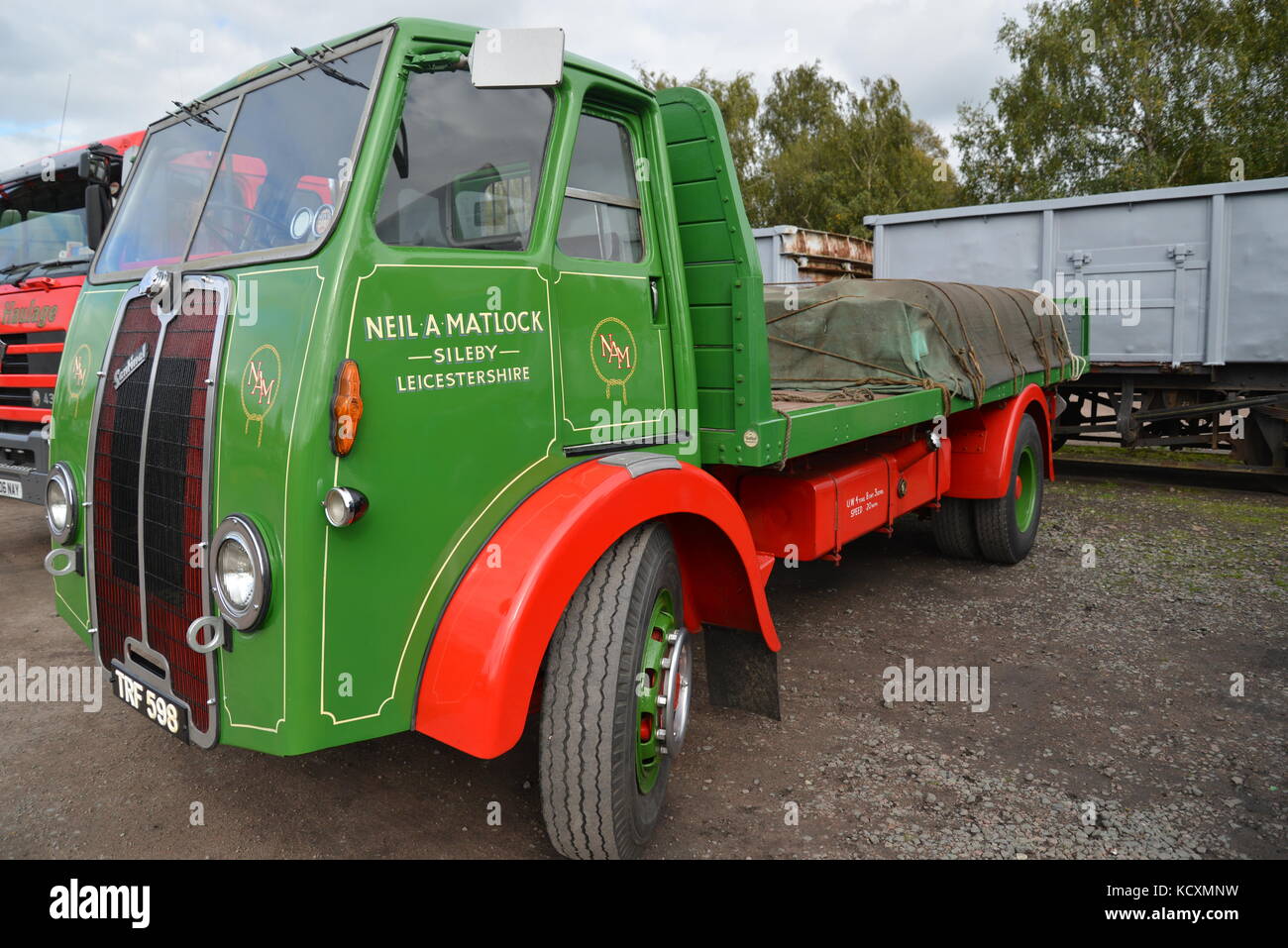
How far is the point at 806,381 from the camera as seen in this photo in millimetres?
4902

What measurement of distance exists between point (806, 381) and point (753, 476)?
1.12 meters

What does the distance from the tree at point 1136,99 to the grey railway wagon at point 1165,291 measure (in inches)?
622

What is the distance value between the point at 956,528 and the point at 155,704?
16.0ft

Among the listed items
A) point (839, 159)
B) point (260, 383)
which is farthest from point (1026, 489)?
point (839, 159)

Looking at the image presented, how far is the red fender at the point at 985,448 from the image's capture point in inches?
217

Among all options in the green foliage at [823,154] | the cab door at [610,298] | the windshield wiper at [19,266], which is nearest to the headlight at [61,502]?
the cab door at [610,298]

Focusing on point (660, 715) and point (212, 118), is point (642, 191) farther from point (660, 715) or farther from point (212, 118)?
point (660, 715)

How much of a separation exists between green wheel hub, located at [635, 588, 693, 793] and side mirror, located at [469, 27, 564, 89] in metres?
1.46

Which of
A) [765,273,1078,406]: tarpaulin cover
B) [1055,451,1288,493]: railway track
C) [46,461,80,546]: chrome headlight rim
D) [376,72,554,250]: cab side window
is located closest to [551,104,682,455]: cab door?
[376,72,554,250]: cab side window

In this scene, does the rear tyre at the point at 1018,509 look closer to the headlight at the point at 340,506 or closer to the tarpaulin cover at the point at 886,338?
the tarpaulin cover at the point at 886,338

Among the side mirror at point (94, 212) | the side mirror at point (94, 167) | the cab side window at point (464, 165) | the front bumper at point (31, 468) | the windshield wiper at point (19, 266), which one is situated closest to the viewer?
the cab side window at point (464, 165)

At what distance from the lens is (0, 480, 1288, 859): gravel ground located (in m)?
2.93

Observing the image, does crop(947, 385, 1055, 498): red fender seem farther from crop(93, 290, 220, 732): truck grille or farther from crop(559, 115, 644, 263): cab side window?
crop(93, 290, 220, 732): truck grille

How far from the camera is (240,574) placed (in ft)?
7.27
